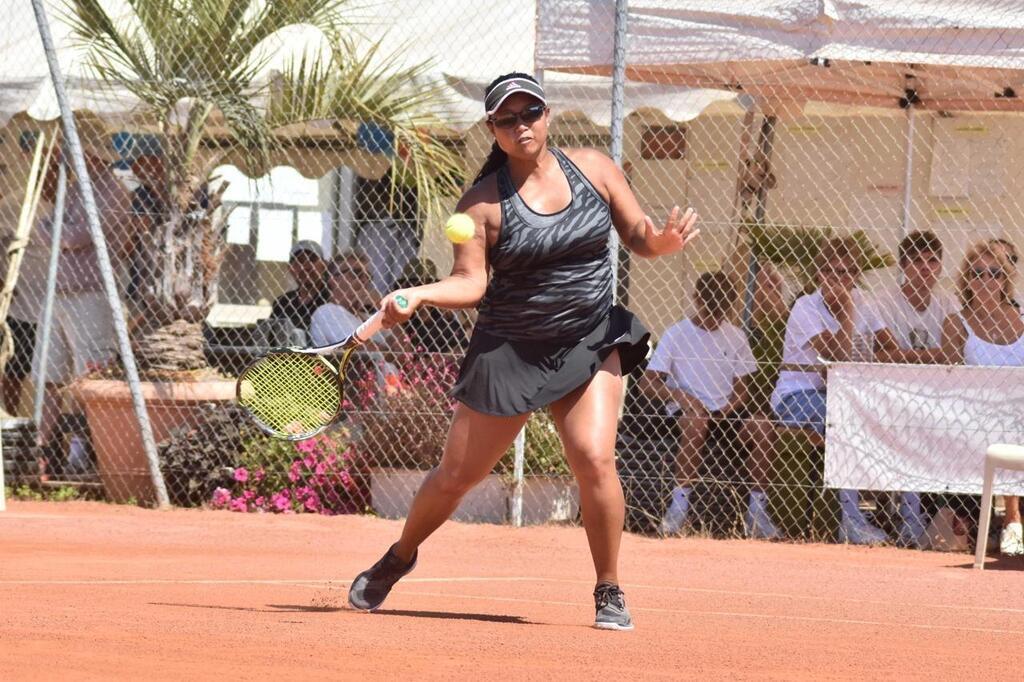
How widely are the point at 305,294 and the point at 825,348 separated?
3.70 metres

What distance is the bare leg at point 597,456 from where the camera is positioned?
18.3 feet

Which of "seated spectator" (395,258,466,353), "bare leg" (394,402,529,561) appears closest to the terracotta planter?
"seated spectator" (395,258,466,353)

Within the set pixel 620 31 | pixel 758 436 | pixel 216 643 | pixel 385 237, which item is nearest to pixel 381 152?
pixel 385 237

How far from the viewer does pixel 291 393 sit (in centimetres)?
621

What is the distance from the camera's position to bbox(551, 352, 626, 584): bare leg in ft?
18.3

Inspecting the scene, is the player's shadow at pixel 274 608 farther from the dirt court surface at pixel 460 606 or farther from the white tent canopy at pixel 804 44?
the white tent canopy at pixel 804 44

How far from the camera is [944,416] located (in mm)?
8945

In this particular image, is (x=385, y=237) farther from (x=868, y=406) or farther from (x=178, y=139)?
(x=868, y=406)

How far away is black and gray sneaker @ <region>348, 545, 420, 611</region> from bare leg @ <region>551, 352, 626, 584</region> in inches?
30.9

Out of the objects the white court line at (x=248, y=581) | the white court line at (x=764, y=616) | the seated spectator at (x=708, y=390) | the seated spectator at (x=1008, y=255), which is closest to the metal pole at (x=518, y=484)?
the seated spectator at (x=708, y=390)

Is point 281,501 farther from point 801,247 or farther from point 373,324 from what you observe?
point 373,324

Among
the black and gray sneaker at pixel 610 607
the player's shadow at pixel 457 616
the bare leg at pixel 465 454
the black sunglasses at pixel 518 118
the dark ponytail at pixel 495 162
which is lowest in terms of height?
the player's shadow at pixel 457 616

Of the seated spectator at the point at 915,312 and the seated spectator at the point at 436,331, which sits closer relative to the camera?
the seated spectator at the point at 915,312

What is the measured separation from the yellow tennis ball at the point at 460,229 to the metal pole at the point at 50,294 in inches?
254
